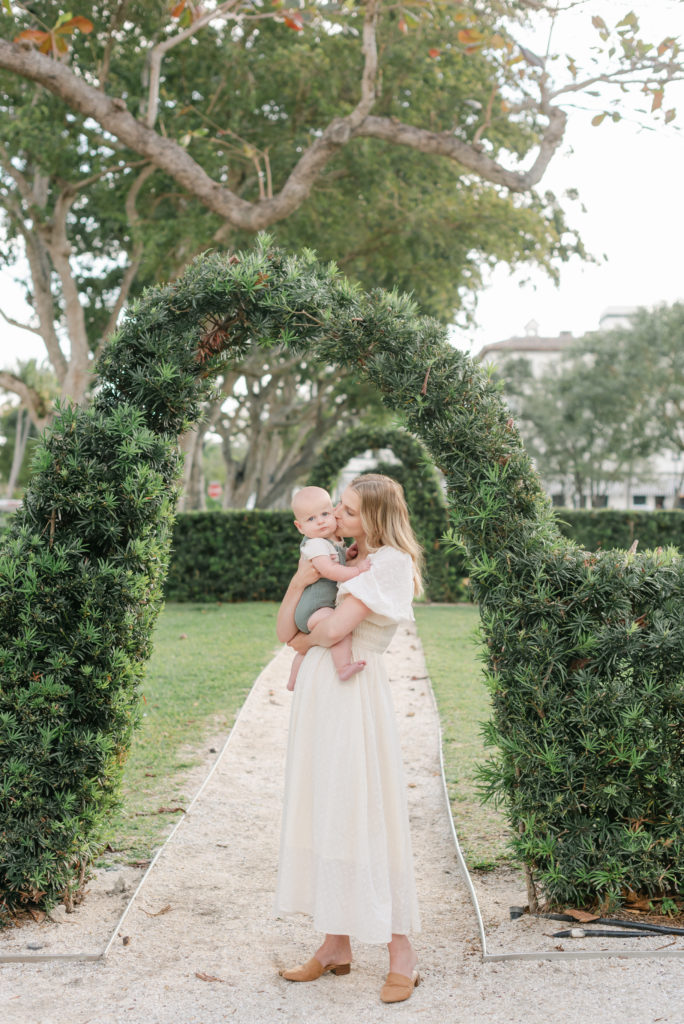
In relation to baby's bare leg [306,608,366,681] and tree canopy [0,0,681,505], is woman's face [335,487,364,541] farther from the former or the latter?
tree canopy [0,0,681,505]

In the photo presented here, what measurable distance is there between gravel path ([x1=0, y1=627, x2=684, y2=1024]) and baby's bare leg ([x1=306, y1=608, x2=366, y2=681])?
4.36 ft

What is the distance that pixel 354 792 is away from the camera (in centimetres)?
354

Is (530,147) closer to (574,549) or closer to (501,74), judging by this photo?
(501,74)

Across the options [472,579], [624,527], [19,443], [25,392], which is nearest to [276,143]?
[25,392]

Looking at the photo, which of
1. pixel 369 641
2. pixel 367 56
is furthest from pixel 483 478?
pixel 367 56

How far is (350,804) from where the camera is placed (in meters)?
3.54

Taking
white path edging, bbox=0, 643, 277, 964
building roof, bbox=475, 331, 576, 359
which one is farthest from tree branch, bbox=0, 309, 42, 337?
building roof, bbox=475, 331, 576, 359

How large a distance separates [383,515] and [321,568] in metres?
0.35

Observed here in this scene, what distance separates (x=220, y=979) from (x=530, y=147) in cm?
1685

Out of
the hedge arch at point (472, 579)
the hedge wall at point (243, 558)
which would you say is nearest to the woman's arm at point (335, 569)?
the hedge arch at point (472, 579)

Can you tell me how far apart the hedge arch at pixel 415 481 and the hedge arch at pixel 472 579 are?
1281 cm

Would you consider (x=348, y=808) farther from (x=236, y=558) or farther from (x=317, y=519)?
(x=236, y=558)

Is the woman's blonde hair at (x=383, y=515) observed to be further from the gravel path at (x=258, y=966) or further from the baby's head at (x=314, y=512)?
the gravel path at (x=258, y=966)

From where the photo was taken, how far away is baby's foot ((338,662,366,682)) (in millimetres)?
3570
